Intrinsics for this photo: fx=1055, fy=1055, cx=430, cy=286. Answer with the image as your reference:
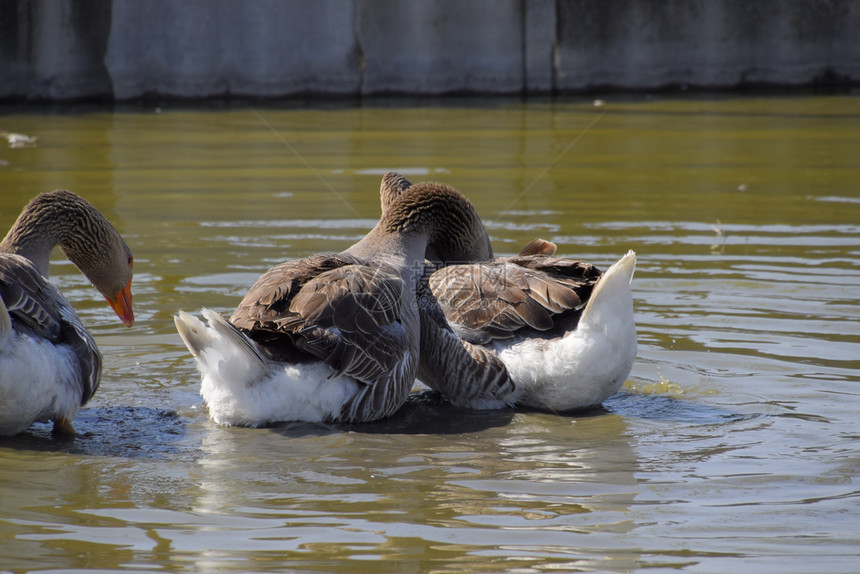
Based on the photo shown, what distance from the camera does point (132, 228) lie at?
890 centimetres

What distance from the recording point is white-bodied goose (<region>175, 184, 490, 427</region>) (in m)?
4.74

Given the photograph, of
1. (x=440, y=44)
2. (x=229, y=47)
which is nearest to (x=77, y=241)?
(x=229, y=47)

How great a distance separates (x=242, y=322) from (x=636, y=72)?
12.0 metres

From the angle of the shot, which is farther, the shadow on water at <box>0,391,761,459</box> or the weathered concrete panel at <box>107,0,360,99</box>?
the weathered concrete panel at <box>107,0,360,99</box>

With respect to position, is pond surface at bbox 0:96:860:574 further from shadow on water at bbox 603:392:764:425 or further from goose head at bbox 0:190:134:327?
goose head at bbox 0:190:134:327

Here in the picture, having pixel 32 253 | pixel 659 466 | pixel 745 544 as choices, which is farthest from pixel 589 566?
pixel 32 253

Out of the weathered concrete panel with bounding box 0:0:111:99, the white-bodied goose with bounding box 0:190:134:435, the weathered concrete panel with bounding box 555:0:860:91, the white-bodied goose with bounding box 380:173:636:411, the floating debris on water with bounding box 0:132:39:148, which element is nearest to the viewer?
the white-bodied goose with bounding box 0:190:134:435

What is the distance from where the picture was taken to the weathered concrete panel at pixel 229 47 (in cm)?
1483

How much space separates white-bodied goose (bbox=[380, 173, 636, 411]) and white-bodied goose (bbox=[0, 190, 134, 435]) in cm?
178

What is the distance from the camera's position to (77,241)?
19.1 ft

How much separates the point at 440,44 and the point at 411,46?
43cm

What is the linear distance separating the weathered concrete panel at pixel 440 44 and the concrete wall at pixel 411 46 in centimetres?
1

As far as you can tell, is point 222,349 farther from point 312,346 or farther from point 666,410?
point 666,410

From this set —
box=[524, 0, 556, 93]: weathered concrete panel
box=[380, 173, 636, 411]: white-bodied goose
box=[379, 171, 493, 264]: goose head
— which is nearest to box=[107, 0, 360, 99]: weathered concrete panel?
box=[524, 0, 556, 93]: weathered concrete panel
